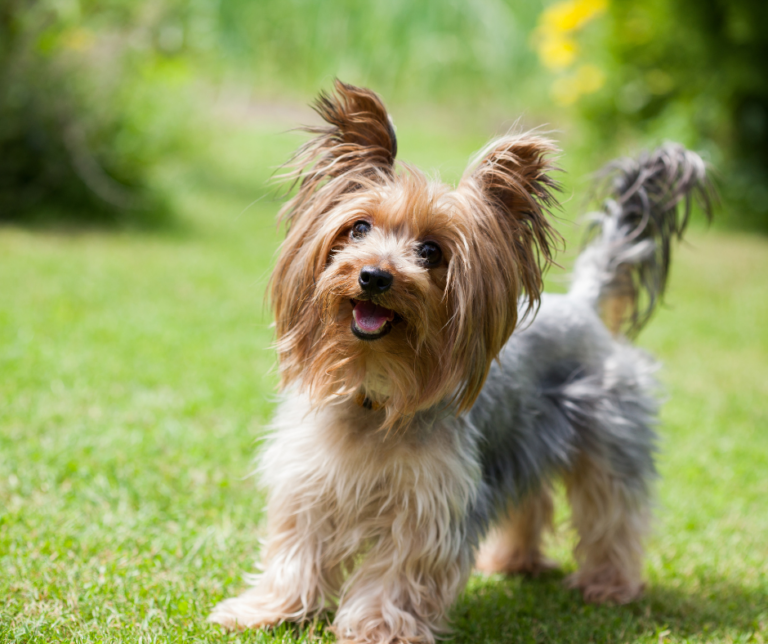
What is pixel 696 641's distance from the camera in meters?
3.45

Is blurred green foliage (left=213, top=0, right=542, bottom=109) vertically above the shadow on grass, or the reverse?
blurred green foliage (left=213, top=0, right=542, bottom=109)

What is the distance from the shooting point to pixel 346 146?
3.14m

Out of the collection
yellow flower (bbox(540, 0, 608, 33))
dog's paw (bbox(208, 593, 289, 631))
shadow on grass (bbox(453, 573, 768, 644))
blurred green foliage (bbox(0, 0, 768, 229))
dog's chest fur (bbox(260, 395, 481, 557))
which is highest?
yellow flower (bbox(540, 0, 608, 33))

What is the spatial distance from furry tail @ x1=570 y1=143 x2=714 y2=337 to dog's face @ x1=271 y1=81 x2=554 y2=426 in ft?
4.41

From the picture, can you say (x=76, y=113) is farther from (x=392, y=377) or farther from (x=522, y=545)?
(x=392, y=377)

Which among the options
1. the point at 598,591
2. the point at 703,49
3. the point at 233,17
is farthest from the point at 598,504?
the point at 233,17

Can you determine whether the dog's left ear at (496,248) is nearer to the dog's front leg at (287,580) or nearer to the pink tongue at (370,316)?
the pink tongue at (370,316)

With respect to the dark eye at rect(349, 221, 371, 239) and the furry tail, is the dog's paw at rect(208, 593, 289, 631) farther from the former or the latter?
the furry tail

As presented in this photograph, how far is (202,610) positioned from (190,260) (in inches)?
230

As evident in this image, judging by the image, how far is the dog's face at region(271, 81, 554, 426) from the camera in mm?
2871

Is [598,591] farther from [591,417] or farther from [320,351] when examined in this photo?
[320,351]

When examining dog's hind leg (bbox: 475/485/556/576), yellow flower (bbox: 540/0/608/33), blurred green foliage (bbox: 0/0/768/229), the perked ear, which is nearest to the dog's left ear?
the perked ear

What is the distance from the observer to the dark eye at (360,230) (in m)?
2.99

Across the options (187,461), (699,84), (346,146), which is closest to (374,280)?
(346,146)
